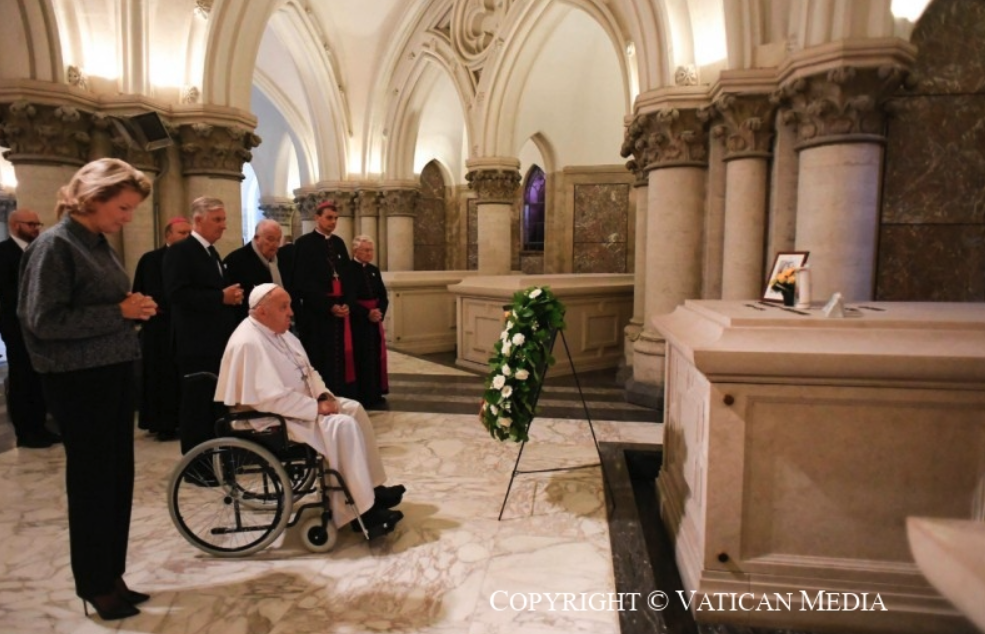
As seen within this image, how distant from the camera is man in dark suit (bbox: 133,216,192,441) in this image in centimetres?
434

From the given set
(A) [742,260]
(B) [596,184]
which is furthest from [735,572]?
(B) [596,184]

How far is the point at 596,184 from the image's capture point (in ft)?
40.8

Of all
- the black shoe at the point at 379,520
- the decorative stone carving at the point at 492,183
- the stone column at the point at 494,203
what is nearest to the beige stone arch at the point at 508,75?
the stone column at the point at 494,203

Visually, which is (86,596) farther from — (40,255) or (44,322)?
(40,255)

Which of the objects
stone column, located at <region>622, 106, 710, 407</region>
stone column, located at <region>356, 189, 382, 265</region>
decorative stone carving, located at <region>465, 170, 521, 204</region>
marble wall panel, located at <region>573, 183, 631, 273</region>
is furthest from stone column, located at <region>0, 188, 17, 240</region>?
stone column, located at <region>622, 106, 710, 407</region>

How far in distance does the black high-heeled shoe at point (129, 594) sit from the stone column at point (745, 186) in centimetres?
450

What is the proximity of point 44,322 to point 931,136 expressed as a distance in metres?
5.14

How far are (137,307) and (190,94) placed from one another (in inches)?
181

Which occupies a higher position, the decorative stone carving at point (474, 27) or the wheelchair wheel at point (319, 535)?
the decorative stone carving at point (474, 27)

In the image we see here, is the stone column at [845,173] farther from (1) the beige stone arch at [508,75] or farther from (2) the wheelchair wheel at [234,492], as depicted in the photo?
(1) the beige stone arch at [508,75]

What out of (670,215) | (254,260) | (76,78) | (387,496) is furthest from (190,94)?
(387,496)

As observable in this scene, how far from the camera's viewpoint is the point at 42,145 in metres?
5.19

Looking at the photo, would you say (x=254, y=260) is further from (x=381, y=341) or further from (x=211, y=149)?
(x=211, y=149)

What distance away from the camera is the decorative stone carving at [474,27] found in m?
9.70
